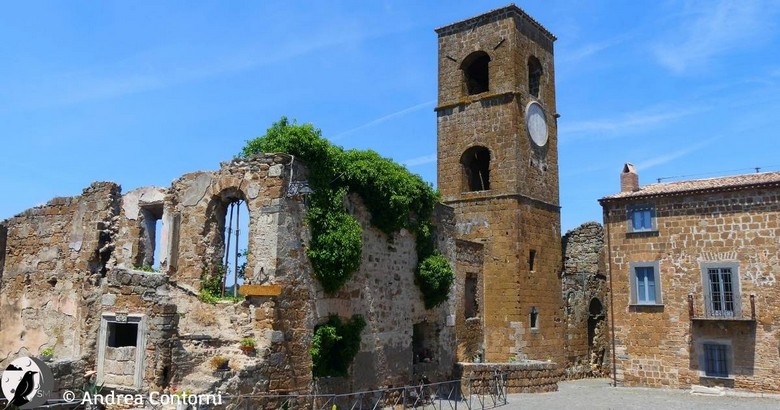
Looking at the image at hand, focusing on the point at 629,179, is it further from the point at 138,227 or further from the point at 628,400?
the point at 138,227

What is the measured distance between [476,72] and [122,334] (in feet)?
→ 63.4

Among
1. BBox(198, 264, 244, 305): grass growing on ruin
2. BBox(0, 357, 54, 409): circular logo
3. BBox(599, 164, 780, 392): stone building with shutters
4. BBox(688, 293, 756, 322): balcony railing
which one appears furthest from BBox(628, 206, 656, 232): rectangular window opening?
BBox(0, 357, 54, 409): circular logo

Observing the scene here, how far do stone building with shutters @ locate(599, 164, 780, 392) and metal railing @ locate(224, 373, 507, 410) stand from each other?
657cm

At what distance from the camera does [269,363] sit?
12469 millimetres

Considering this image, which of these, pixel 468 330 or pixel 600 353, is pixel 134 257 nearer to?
pixel 468 330

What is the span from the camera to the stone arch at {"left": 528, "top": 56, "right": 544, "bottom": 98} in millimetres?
26594

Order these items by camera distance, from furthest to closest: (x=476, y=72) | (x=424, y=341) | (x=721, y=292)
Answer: (x=476, y=72), (x=721, y=292), (x=424, y=341)

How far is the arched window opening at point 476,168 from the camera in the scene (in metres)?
25.5

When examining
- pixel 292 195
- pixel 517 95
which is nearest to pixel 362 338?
pixel 292 195

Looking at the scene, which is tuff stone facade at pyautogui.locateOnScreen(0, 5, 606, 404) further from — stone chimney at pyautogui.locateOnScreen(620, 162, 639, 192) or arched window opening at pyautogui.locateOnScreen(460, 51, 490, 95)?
stone chimney at pyautogui.locateOnScreen(620, 162, 639, 192)

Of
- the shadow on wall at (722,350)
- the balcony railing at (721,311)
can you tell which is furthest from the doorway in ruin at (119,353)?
the shadow on wall at (722,350)

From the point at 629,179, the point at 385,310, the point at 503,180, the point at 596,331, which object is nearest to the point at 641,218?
the point at 629,179

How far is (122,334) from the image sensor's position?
12.4m

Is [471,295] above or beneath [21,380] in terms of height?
above
